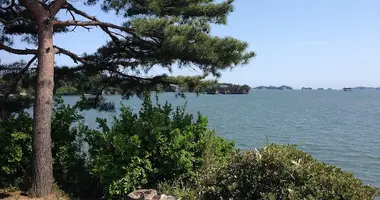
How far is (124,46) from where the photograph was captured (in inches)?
316

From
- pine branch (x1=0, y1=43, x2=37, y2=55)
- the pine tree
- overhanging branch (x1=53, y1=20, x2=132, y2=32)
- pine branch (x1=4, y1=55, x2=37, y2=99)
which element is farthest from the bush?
pine branch (x1=4, y1=55, x2=37, y2=99)

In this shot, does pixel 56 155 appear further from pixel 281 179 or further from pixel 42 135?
pixel 281 179

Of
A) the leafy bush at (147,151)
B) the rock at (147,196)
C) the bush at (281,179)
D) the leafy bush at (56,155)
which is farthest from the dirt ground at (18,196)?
the bush at (281,179)

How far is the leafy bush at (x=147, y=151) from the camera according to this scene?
5.91 meters

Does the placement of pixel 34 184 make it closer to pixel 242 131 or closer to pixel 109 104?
pixel 109 104

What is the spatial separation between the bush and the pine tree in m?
2.39

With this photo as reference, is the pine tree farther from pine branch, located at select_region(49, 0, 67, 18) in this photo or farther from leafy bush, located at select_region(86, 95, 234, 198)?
leafy bush, located at select_region(86, 95, 234, 198)

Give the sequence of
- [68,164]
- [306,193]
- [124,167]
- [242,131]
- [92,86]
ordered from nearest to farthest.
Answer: [306,193], [124,167], [68,164], [92,86], [242,131]

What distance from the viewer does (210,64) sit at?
6.97m

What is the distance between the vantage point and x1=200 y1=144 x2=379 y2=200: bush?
12.6ft

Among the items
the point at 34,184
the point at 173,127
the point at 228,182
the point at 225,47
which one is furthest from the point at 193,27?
the point at 34,184

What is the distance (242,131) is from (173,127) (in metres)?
17.0

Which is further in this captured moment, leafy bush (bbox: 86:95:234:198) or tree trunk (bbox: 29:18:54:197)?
tree trunk (bbox: 29:18:54:197)

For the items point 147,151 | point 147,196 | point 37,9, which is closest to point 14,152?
point 147,151
